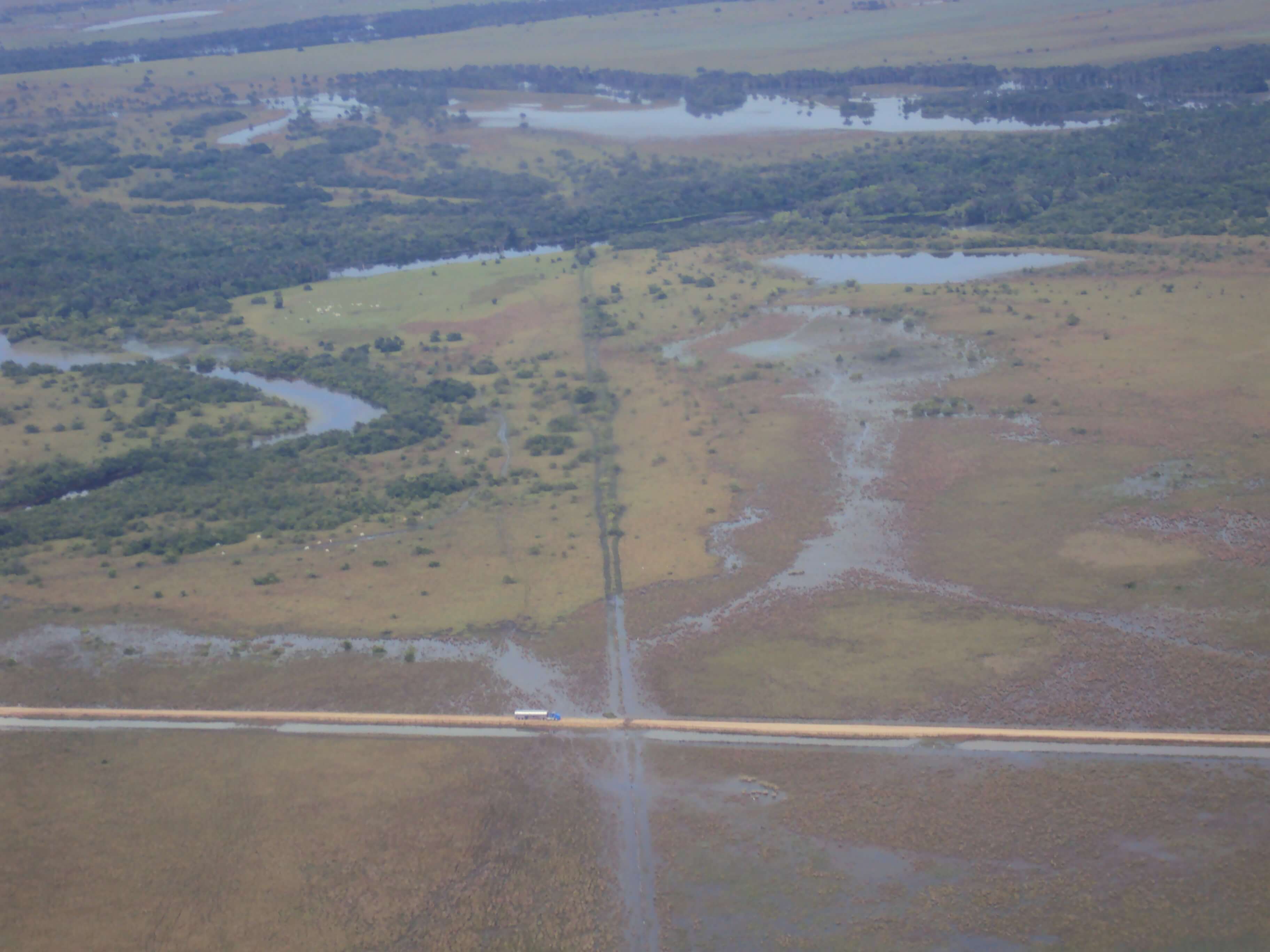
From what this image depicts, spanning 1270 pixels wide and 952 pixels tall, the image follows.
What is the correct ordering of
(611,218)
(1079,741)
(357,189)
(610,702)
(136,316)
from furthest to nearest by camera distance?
(357,189) < (611,218) < (136,316) < (610,702) < (1079,741)

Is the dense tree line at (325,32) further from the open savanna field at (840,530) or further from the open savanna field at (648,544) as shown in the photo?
the open savanna field at (840,530)

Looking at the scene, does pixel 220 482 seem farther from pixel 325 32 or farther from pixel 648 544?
pixel 325 32

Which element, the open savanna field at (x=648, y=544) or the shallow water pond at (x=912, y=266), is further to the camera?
the shallow water pond at (x=912, y=266)

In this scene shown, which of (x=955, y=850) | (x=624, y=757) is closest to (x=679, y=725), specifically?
(x=624, y=757)

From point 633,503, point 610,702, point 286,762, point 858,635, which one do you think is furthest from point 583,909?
point 633,503

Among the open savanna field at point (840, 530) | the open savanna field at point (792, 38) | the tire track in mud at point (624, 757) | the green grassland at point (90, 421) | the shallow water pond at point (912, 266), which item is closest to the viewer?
the tire track in mud at point (624, 757)

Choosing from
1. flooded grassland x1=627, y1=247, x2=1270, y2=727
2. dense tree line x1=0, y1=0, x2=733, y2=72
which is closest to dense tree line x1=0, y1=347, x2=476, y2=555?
flooded grassland x1=627, y1=247, x2=1270, y2=727

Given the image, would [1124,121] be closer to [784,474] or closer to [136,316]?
[784,474]

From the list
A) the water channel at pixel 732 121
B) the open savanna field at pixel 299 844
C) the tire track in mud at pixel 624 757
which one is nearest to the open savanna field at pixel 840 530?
the tire track in mud at pixel 624 757
